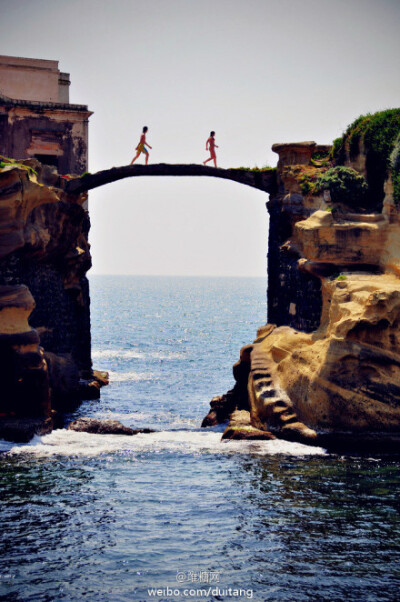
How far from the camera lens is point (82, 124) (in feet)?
150

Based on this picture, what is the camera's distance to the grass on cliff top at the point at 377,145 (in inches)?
1216

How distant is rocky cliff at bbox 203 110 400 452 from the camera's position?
26.7 m

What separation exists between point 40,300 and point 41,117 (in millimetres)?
13039

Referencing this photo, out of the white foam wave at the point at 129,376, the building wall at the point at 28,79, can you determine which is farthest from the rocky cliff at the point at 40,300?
the building wall at the point at 28,79

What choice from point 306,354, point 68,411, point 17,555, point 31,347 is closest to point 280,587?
point 17,555

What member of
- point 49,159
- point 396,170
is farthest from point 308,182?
point 49,159

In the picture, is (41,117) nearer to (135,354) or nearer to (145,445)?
(145,445)

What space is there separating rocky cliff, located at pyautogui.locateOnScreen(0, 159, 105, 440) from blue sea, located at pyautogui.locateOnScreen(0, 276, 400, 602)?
1.71 meters

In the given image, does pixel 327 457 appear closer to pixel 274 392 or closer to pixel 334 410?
pixel 334 410

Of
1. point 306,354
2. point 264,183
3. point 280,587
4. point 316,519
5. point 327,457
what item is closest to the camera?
point 280,587

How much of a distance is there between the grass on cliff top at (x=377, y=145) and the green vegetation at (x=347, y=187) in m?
0.40

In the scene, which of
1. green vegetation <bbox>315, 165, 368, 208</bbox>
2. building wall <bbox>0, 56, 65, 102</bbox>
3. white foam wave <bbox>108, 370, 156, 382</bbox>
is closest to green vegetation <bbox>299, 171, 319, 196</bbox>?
green vegetation <bbox>315, 165, 368, 208</bbox>

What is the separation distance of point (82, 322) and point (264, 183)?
46.8ft

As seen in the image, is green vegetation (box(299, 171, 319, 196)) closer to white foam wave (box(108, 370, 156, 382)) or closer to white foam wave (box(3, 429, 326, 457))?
white foam wave (box(3, 429, 326, 457))
